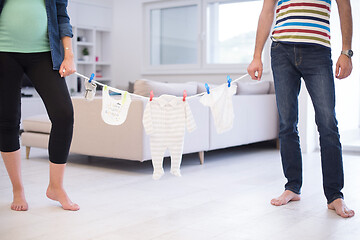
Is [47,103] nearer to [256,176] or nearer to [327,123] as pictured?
[327,123]

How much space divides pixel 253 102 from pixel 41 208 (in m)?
2.77

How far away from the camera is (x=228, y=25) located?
6.21 m

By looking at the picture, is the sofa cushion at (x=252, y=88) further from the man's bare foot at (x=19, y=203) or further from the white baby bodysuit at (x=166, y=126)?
the man's bare foot at (x=19, y=203)

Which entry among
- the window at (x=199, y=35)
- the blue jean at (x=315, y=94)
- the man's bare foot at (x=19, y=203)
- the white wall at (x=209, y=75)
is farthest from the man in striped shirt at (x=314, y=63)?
the window at (x=199, y=35)

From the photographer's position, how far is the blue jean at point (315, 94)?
229 centimetres

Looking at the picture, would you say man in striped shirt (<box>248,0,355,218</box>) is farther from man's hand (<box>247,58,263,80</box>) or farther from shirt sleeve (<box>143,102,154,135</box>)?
shirt sleeve (<box>143,102,154,135</box>)

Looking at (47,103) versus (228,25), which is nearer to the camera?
(47,103)

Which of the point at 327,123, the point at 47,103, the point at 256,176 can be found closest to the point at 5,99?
the point at 47,103

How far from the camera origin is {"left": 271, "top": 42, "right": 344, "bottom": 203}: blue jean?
2.29 m

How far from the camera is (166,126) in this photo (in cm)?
256

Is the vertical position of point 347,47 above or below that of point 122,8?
below

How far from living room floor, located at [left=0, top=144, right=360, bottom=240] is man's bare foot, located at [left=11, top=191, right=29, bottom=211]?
4cm

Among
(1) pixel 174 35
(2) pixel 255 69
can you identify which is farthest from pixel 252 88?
(2) pixel 255 69

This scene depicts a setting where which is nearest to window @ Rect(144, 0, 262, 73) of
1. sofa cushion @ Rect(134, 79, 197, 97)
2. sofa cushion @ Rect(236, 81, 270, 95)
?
sofa cushion @ Rect(236, 81, 270, 95)
